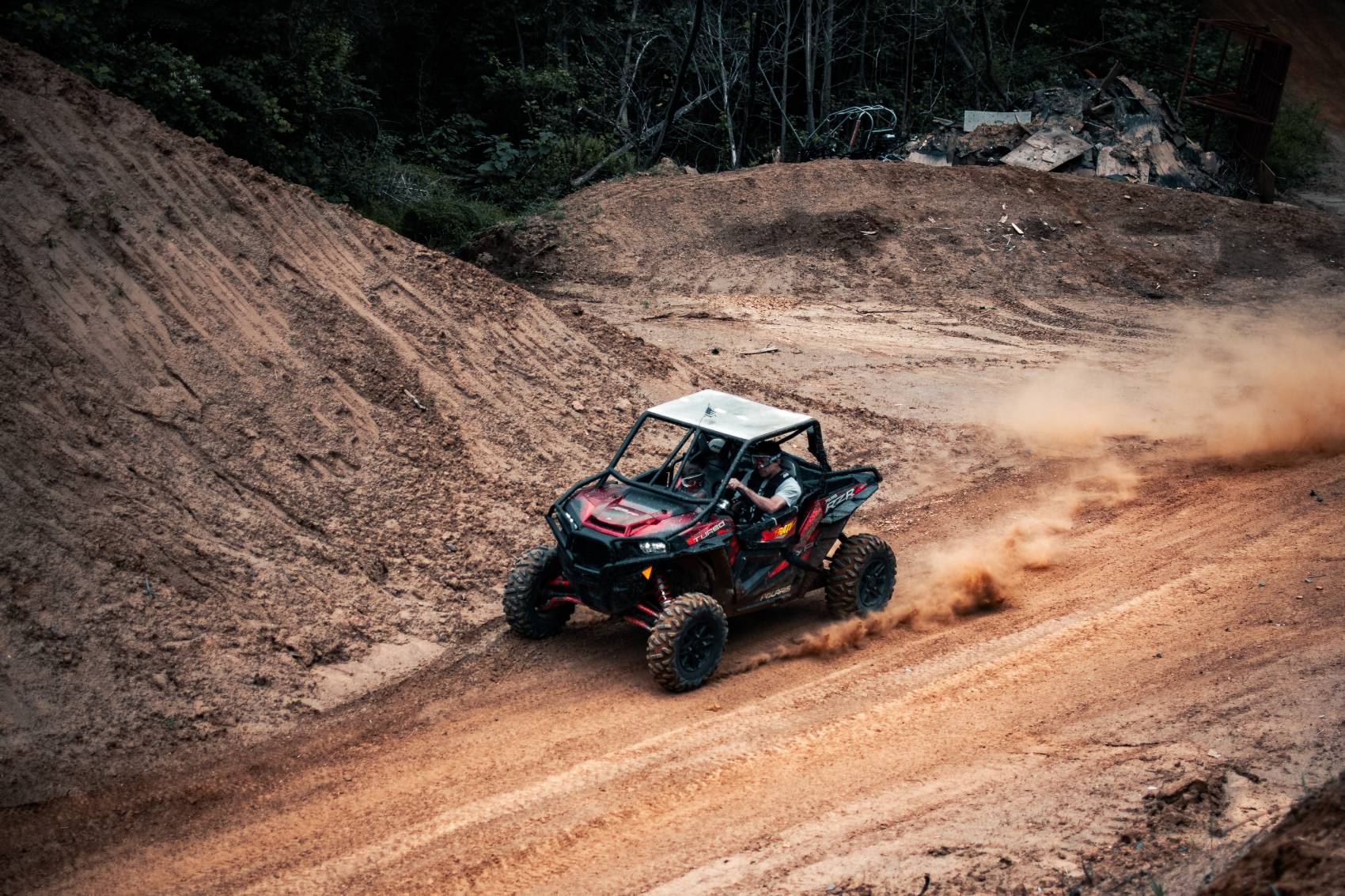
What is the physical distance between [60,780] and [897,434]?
10.6 meters

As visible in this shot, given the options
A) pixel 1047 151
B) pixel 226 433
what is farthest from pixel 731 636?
pixel 1047 151

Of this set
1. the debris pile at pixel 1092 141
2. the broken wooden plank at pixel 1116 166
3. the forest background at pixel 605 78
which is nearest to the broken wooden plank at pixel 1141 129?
the debris pile at pixel 1092 141

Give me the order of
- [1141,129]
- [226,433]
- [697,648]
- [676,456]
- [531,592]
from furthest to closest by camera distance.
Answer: [1141,129], [226,433], [676,456], [531,592], [697,648]

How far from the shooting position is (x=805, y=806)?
7.01 m

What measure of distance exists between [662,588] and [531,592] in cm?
121

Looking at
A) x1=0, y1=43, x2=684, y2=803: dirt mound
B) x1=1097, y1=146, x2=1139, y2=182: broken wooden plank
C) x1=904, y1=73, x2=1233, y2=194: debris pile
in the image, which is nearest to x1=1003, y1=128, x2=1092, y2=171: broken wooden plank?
x1=904, y1=73, x2=1233, y2=194: debris pile

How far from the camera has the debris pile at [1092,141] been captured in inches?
1047

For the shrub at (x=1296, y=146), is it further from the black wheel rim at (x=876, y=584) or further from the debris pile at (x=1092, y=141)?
the black wheel rim at (x=876, y=584)

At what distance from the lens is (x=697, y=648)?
859 centimetres

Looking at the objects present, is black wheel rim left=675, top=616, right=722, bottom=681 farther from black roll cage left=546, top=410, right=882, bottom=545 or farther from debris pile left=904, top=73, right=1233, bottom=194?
debris pile left=904, top=73, right=1233, bottom=194

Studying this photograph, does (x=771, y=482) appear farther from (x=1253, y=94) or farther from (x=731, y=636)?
(x=1253, y=94)

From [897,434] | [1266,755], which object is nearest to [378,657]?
[1266,755]

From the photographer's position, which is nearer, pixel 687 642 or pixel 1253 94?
pixel 687 642

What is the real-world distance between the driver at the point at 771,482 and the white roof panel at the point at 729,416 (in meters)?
0.21
